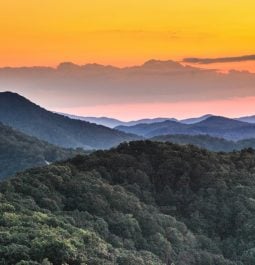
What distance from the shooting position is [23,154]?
6078 inches

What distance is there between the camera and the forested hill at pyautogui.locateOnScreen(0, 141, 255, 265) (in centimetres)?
3181

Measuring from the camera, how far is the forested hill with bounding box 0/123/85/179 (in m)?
147

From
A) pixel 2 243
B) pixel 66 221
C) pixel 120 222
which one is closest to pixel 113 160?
pixel 120 222

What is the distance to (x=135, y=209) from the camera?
48844 mm

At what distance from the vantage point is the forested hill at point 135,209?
31812mm

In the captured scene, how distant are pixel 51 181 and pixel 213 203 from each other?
1690cm

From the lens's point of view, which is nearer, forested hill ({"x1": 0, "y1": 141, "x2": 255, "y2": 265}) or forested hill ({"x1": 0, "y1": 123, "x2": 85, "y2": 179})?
forested hill ({"x1": 0, "y1": 141, "x2": 255, "y2": 265})

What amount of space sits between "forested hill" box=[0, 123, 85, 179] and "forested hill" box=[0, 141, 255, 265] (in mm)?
82727

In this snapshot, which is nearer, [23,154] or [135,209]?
[135,209]

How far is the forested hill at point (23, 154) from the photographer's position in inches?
5787

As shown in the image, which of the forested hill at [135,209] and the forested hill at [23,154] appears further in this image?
the forested hill at [23,154]

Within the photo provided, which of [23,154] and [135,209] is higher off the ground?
[23,154]

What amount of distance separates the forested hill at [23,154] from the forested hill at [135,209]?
82.7m

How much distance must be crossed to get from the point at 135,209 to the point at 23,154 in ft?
359
